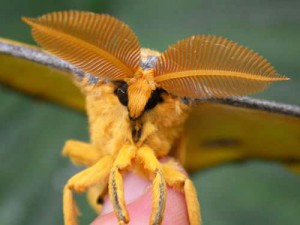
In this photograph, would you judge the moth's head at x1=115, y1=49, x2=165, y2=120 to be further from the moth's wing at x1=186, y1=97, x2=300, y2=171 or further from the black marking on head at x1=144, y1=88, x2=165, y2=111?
the moth's wing at x1=186, y1=97, x2=300, y2=171

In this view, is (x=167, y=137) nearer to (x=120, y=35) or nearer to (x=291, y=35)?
(x=120, y=35)

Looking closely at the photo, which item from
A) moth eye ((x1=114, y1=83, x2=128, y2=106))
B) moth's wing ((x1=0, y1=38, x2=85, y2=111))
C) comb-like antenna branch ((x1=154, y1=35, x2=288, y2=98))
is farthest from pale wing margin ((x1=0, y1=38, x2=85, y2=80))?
comb-like antenna branch ((x1=154, y1=35, x2=288, y2=98))

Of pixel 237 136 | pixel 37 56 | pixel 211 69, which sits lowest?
pixel 237 136

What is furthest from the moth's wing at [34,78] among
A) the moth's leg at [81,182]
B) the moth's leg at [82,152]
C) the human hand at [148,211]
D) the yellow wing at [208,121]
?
the human hand at [148,211]

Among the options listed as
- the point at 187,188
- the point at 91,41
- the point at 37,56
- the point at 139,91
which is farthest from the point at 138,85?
the point at 37,56

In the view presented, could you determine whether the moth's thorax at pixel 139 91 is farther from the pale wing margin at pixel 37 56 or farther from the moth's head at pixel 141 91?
the pale wing margin at pixel 37 56

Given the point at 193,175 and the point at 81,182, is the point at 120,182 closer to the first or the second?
the point at 81,182
